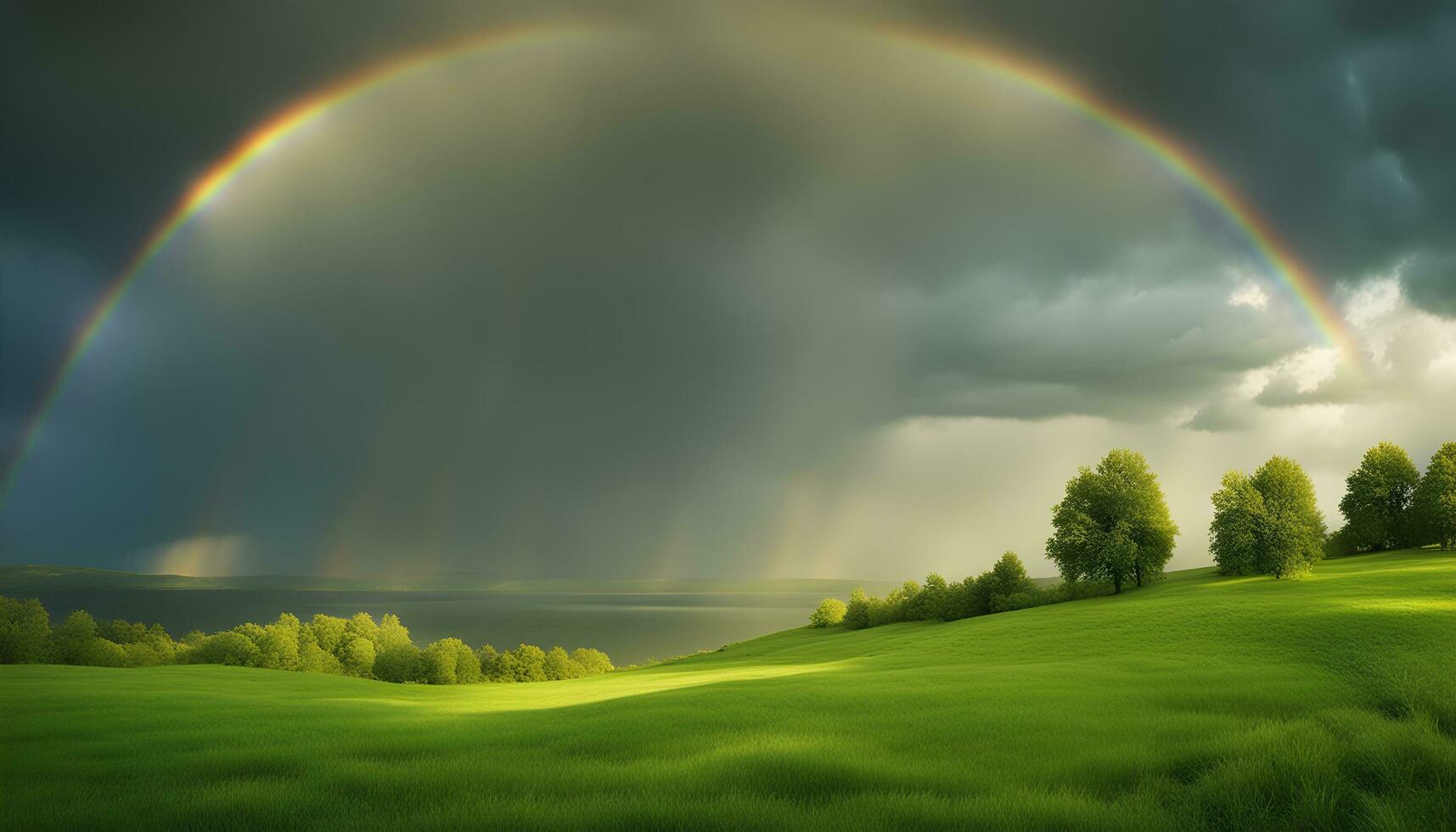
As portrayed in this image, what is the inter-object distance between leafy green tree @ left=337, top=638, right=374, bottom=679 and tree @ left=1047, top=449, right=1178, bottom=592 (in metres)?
70.5

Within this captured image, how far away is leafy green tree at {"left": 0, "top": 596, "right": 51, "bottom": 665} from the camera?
63.1m

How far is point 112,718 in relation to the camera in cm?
1770

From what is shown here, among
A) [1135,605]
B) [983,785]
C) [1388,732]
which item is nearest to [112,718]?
[983,785]

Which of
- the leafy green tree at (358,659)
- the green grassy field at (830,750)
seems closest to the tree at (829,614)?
the leafy green tree at (358,659)

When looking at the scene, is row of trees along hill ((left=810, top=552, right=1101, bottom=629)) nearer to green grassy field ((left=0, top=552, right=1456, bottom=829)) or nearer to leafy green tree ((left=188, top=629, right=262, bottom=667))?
green grassy field ((left=0, top=552, right=1456, bottom=829))

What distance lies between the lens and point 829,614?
311ft

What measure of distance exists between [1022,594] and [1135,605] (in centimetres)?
2827

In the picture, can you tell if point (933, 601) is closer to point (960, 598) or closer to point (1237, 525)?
point (960, 598)

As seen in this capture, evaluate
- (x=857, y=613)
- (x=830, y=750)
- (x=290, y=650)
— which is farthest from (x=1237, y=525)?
(x=290, y=650)

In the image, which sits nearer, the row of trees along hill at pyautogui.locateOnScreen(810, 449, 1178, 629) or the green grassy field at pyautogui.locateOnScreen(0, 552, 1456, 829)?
the green grassy field at pyautogui.locateOnScreen(0, 552, 1456, 829)

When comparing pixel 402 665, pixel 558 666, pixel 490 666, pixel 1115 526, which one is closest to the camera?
pixel 1115 526

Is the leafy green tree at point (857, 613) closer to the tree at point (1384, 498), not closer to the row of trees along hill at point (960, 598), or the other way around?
the row of trees along hill at point (960, 598)

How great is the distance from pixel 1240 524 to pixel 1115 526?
376 inches

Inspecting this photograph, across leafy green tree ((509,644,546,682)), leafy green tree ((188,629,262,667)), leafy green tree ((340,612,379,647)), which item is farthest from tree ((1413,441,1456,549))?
leafy green tree ((188,629,262,667))
